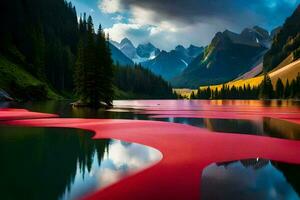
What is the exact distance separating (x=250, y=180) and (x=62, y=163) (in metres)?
9.03

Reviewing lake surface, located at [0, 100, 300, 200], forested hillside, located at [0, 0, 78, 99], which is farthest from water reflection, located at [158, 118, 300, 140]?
forested hillside, located at [0, 0, 78, 99]

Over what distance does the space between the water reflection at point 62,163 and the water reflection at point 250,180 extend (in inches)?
146

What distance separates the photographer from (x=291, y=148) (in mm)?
20547

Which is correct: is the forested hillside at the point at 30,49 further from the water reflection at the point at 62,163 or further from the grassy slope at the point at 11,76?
the water reflection at the point at 62,163

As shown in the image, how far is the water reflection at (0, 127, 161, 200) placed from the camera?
37.7 ft

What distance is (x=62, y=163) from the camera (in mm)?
15883

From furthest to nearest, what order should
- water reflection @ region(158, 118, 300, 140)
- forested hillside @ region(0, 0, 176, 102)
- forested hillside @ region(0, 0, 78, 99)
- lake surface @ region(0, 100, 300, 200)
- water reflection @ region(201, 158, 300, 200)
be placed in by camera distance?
forested hillside @ region(0, 0, 78, 99) < forested hillside @ region(0, 0, 176, 102) < water reflection @ region(158, 118, 300, 140) < lake surface @ region(0, 100, 300, 200) < water reflection @ region(201, 158, 300, 200)

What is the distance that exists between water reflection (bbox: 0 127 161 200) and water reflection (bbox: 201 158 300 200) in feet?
12.1

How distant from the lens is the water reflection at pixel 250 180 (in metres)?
11.2

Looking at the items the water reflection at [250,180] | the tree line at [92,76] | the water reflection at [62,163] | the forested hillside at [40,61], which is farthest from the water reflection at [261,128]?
the forested hillside at [40,61]

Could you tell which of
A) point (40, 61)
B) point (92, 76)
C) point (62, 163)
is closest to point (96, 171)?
point (62, 163)

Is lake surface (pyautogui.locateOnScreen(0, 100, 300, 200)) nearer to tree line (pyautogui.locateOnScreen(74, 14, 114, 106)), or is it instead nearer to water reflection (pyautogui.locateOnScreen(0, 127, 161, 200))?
water reflection (pyautogui.locateOnScreen(0, 127, 161, 200))

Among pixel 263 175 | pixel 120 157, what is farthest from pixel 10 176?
pixel 263 175

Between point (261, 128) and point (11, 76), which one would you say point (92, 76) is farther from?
point (261, 128)
